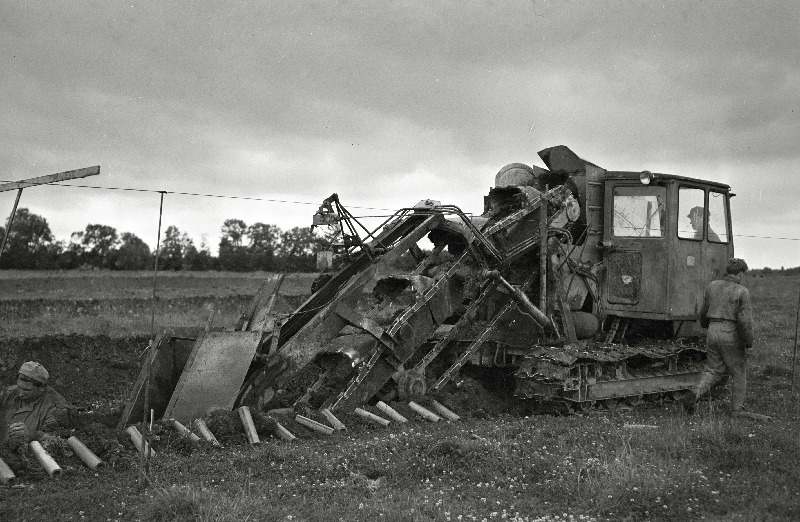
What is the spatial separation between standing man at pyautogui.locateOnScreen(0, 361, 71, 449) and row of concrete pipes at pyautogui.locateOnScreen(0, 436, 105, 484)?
0.86 m

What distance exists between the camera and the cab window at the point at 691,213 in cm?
1079

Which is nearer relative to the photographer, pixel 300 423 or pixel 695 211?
pixel 300 423

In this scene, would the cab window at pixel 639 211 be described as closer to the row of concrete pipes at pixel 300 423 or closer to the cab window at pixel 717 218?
the cab window at pixel 717 218

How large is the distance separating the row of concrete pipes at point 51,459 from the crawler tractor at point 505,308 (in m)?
1.01

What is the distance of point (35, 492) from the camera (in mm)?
6020

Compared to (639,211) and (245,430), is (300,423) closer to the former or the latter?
(245,430)

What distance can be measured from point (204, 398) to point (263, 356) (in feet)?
2.77

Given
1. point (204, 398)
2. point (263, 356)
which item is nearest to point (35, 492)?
point (204, 398)

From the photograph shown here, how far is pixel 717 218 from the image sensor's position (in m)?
11.5

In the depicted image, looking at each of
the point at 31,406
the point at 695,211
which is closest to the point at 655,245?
the point at 695,211

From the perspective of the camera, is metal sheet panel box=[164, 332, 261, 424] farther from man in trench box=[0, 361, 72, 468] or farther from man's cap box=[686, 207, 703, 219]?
man's cap box=[686, 207, 703, 219]

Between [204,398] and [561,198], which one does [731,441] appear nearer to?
[561,198]

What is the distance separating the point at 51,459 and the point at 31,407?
1723 mm

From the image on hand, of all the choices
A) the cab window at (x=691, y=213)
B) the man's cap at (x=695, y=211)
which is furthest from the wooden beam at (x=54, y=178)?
the man's cap at (x=695, y=211)
